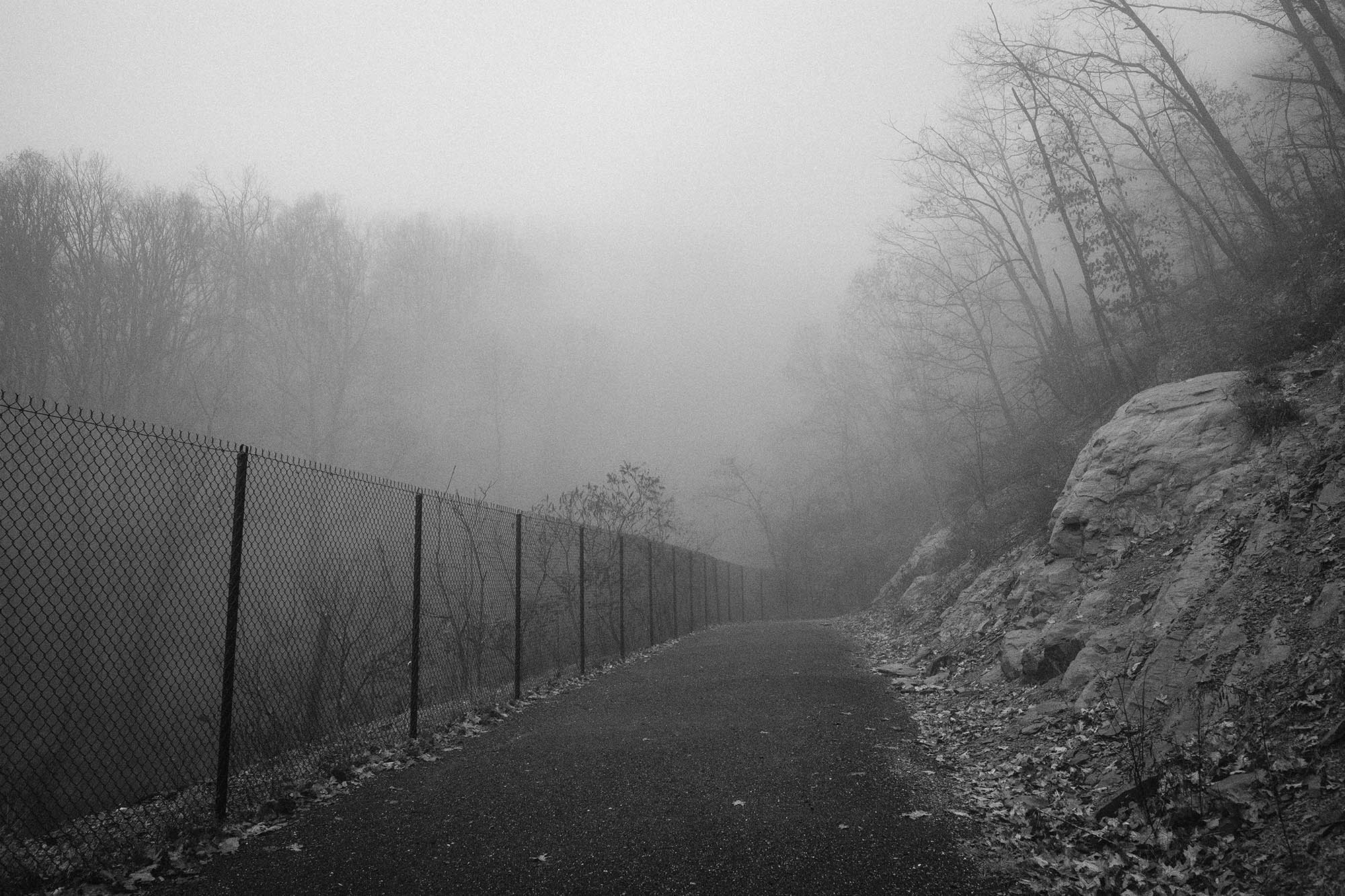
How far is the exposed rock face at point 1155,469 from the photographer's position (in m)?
6.70

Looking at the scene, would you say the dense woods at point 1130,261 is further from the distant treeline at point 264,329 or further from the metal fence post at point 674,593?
the distant treeline at point 264,329

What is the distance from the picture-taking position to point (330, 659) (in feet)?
23.4

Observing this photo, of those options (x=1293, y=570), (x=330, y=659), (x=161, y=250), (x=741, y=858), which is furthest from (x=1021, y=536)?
(x=161, y=250)

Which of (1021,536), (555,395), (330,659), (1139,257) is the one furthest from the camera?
(555,395)

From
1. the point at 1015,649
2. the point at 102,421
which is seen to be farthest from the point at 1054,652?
the point at 102,421

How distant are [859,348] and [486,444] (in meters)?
26.4

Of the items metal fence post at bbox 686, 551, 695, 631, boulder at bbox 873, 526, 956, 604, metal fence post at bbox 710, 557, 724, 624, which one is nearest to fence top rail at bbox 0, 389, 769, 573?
metal fence post at bbox 686, 551, 695, 631

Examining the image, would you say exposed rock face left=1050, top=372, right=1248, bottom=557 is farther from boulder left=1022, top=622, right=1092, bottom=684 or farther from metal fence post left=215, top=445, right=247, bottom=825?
metal fence post left=215, top=445, right=247, bottom=825

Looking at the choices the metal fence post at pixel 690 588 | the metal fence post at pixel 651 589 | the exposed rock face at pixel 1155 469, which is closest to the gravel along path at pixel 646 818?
the exposed rock face at pixel 1155 469

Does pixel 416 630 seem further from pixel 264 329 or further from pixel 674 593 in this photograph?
pixel 264 329

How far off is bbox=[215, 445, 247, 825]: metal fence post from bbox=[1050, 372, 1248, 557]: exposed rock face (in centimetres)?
809

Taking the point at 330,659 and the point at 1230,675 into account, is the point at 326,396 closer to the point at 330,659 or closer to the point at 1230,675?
the point at 330,659

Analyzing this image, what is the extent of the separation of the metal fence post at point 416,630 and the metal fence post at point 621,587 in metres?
5.42

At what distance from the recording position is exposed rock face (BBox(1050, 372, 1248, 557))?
22.0 feet
